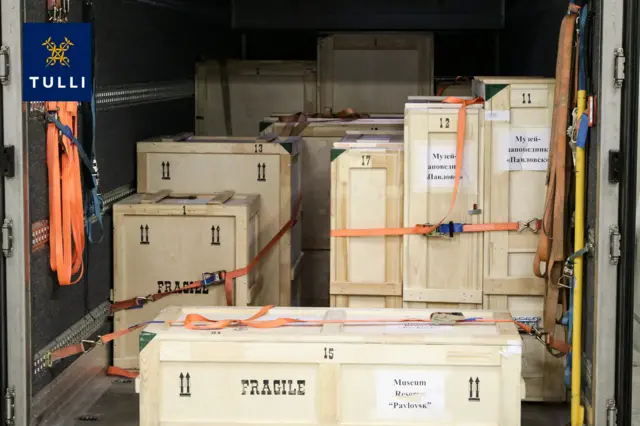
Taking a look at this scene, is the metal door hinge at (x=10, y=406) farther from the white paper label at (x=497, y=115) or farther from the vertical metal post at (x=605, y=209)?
the white paper label at (x=497, y=115)

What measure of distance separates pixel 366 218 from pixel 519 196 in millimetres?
983

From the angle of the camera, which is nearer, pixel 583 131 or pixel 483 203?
pixel 583 131

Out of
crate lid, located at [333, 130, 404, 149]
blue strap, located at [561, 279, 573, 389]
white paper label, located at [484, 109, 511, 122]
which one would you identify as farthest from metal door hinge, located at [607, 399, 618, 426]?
crate lid, located at [333, 130, 404, 149]

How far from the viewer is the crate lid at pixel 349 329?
19.0 feet

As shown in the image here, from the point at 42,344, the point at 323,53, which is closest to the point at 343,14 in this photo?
the point at 323,53

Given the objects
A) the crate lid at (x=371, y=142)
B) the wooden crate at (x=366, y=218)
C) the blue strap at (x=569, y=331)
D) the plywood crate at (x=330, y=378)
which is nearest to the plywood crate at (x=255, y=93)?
the crate lid at (x=371, y=142)

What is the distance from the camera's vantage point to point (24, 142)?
5953 millimetres

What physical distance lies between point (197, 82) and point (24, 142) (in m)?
5.61

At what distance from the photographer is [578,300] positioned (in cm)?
644

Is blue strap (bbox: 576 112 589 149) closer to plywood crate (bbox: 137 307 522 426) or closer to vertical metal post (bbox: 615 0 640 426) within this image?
vertical metal post (bbox: 615 0 640 426)

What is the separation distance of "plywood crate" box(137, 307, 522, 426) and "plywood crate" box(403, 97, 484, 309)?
141 centimetres

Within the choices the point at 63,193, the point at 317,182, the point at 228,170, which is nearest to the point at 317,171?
the point at 317,182

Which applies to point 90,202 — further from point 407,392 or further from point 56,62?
point 407,392

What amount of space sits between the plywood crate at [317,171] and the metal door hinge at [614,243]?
3850 mm
